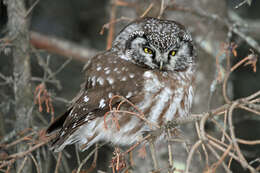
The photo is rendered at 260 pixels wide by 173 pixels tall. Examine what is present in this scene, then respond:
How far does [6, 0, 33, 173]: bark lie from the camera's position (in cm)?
318

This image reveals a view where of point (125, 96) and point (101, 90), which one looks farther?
point (101, 90)

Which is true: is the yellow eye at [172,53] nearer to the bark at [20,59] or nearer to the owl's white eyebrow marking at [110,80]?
the owl's white eyebrow marking at [110,80]

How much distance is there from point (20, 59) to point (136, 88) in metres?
1.07

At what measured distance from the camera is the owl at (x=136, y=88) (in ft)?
10.0

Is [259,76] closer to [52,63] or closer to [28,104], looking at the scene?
[52,63]

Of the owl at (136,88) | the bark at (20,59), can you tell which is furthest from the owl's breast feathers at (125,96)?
the bark at (20,59)

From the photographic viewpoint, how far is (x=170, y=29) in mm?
3174

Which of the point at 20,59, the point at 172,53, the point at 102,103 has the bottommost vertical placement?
the point at 102,103

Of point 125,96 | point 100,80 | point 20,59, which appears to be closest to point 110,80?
point 100,80

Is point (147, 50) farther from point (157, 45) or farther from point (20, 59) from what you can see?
point (20, 59)

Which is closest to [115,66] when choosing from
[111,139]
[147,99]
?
[147,99]

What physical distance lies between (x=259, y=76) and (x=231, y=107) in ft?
13.3

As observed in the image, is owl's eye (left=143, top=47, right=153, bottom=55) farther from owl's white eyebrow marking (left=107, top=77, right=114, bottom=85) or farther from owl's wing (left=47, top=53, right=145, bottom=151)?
owl's white eyebrow marking (left=107, top=77, right=114, bottom=85)

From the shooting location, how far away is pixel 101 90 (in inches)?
124
